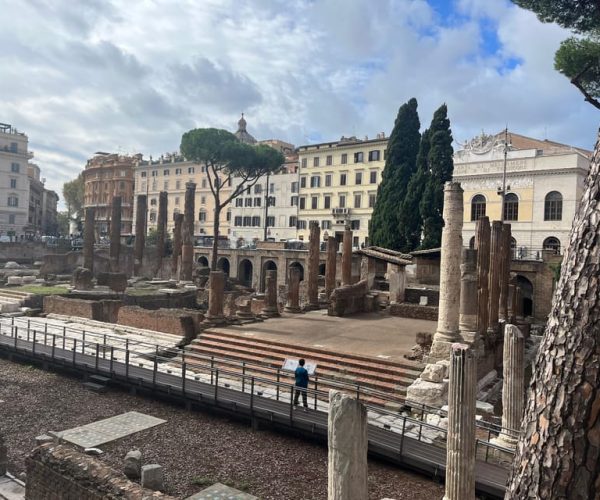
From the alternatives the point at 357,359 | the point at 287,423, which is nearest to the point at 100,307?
the point at 357,359

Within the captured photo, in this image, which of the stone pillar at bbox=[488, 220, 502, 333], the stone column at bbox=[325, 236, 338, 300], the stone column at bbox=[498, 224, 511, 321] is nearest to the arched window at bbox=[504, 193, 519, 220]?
the stone column at bbox=[325, 236, 338, 300]

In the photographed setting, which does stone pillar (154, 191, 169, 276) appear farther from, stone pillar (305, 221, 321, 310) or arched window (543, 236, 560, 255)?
arched window (543, 236, 560, 255)

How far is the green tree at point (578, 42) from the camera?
57.0ft

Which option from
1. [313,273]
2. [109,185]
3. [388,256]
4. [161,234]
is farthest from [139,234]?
[109,185]

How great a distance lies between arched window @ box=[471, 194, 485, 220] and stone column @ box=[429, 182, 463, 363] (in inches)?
1116

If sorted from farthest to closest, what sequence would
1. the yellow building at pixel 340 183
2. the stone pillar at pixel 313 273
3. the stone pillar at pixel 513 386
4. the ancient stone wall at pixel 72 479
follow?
the yellow building at pixel 340 183 < the stone pillar at pixel 313 273 < the stone pillar at pixel 513 386 < the ancient stone wall at pixel 72 479

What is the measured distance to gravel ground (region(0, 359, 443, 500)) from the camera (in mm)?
8258

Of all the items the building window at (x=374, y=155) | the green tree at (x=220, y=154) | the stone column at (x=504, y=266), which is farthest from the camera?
the building window at (x=374, y=155)

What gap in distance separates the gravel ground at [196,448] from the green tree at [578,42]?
50.8 ft

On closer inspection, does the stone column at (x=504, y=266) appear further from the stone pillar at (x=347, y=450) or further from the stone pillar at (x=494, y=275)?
the stone pillar at (x=347, y=450)

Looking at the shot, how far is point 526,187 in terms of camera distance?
38.4 meters

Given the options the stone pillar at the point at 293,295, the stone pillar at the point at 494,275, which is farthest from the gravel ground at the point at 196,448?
the stone pillar at the point at 293,295

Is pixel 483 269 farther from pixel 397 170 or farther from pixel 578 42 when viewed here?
pixel 397 170

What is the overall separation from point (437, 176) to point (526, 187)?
26.1 feet
